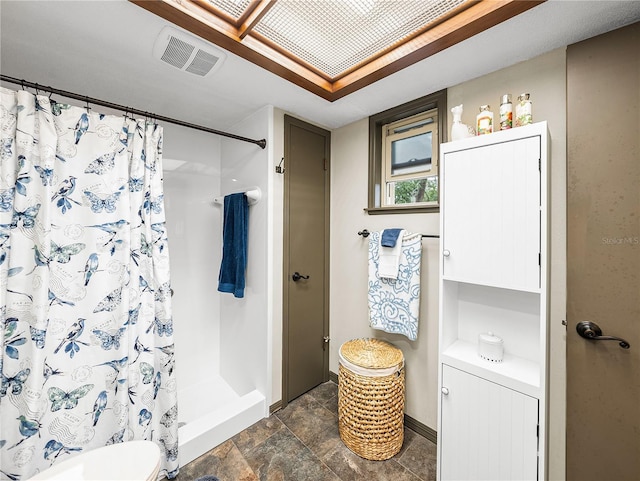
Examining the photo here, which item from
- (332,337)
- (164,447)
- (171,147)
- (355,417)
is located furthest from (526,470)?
(171,147)

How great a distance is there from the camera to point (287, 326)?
6.86 ft

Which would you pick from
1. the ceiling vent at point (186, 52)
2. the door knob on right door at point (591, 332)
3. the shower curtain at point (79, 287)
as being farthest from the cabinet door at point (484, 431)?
the ceiling vent at point (186, 52)

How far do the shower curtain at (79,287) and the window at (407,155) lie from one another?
1.47m

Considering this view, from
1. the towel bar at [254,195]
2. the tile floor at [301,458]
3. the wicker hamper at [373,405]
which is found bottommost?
the tile floor at [301,458]

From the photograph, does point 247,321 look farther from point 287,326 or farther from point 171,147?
point 171,147

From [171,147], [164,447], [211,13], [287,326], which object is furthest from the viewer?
[171,147]

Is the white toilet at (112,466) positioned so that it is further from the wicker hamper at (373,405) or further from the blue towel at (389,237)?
the blue towel at (389,237)

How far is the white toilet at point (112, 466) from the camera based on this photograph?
98 centimetres

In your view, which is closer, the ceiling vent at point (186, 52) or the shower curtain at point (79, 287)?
the shower curtain at point (79, 287)

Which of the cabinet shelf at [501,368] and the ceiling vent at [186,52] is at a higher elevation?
the ceiling vent at [186,52]

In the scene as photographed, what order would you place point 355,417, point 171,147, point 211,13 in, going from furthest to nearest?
point 171,147, point 355,417, point 211,13

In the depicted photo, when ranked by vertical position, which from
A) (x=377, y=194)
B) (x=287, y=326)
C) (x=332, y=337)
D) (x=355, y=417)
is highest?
(x=377, y=194)

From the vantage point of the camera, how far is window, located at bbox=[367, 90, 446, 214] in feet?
5.99

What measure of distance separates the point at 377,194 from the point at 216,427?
1.95 metres
